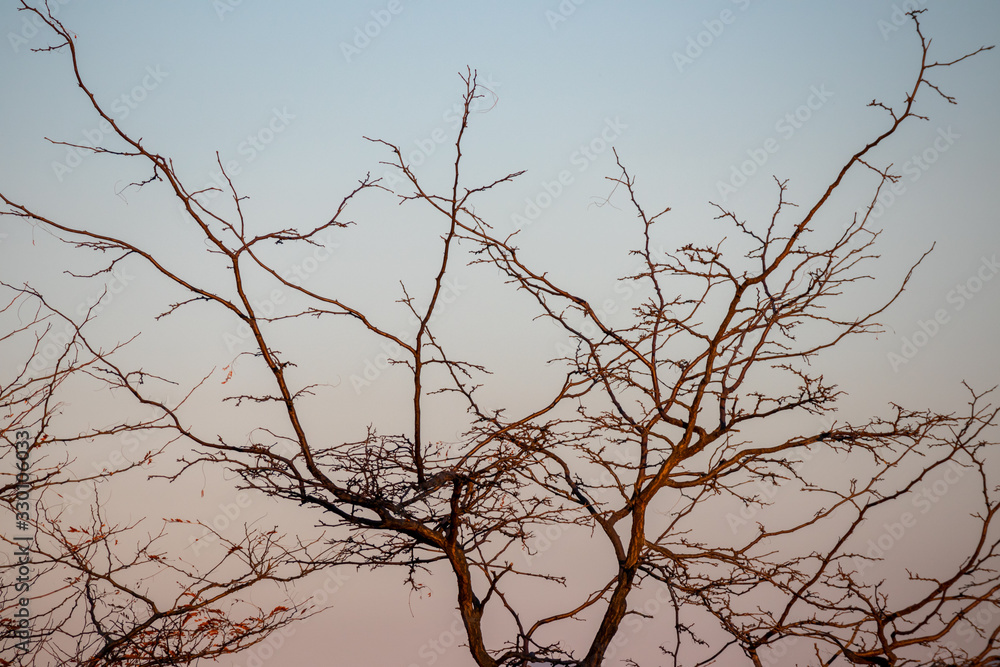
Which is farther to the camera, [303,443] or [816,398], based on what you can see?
[816,398]

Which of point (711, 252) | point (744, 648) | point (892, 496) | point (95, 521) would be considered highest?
point (95, 521)

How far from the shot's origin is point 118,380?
11.1 ft

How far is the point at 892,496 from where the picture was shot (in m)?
3.96

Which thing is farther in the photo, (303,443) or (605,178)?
(605,178)

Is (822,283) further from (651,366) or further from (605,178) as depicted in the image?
(605,178)

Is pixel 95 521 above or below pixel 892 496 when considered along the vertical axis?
above

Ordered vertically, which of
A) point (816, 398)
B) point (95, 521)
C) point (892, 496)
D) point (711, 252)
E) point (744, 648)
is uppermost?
point (95, 521)

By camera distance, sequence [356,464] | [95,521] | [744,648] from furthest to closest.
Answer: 1. [95,521]
2. [744,648]
3. [356,464]

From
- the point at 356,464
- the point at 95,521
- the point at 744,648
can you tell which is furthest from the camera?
the point at 95,521

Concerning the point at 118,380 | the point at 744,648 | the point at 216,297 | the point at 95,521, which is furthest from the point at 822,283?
the point at 95,521

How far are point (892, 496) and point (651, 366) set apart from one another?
1277 mm

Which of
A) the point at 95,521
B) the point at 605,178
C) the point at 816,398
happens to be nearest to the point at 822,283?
the point at 816,398

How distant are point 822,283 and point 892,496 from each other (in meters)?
1.05

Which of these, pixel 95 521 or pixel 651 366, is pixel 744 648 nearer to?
pixel 651 366
